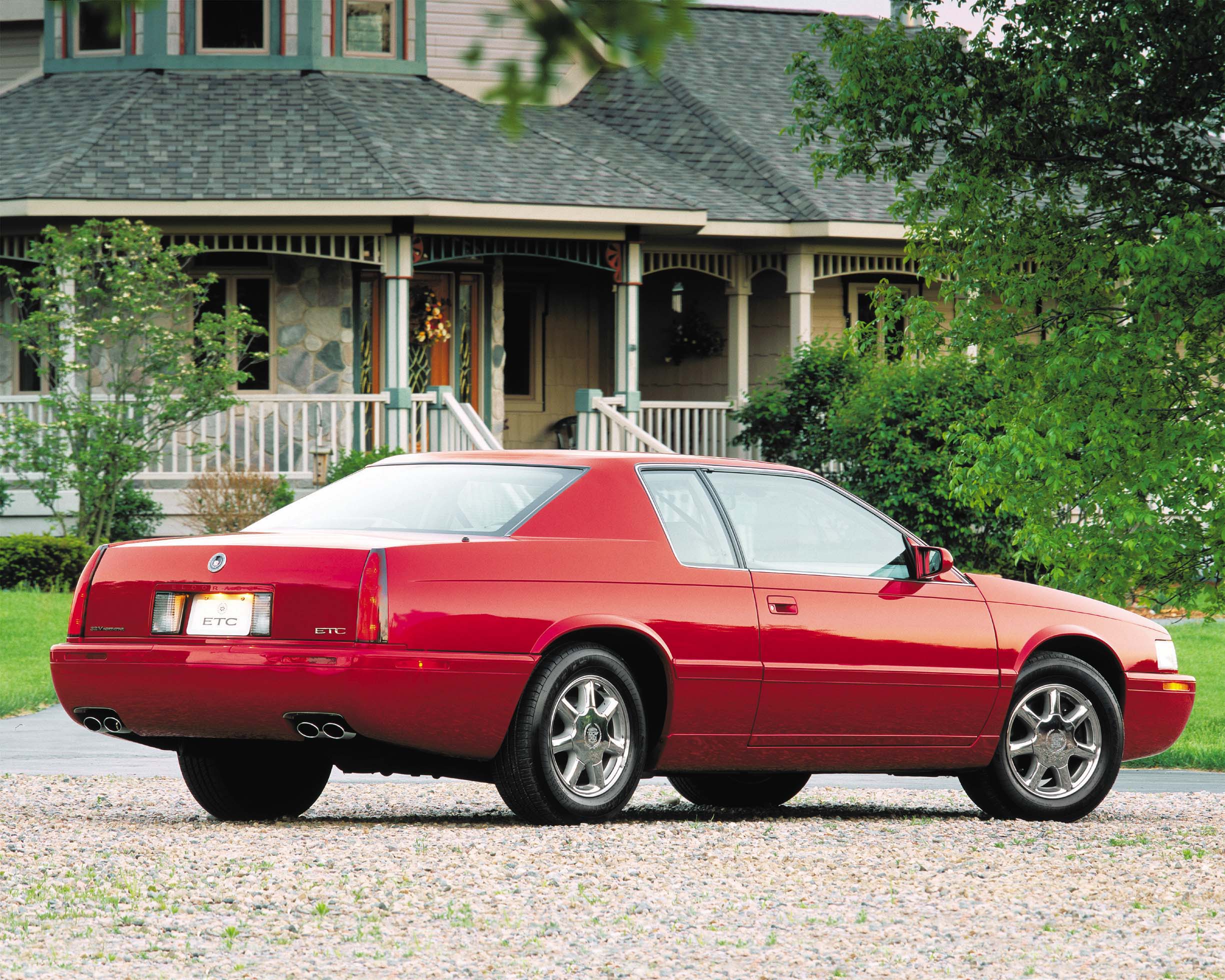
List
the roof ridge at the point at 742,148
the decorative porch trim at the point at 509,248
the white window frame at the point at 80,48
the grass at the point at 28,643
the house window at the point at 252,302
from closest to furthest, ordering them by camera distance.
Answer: the grass at the point at 28,643 < the decorative porch trim at the point at 509,248 < the house window at the point at 252,302 < the white window frame at the point at 80,48 < the roof ridge at the point at 742,148

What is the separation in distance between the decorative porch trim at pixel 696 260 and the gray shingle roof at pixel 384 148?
2.57ft

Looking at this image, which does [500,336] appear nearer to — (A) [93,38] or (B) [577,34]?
(A) [93,38]

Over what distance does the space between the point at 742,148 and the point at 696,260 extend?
2155mm

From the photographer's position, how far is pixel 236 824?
789 cm

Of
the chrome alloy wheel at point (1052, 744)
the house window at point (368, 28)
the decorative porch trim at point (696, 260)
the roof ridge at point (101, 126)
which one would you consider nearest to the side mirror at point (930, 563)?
the chrome alloy wheel at point (1052, 744)

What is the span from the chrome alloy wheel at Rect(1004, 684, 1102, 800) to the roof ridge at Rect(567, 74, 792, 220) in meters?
15.9

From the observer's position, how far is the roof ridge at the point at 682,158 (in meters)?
24.7

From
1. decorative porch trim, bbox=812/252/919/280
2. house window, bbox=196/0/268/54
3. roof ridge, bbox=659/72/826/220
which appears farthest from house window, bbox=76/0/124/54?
decorative porch trim, bbox=812/252/919/280

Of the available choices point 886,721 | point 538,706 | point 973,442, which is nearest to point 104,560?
point 538,706

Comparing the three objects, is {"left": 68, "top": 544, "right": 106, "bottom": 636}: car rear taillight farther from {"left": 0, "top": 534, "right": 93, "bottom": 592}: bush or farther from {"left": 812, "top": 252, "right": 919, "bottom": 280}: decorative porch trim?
{"left": 812, "top": 252, "right": 919, "bottom": 280}: decorative porch trim

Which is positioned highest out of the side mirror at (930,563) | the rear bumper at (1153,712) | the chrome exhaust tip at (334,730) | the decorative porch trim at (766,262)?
the decorative porch trim at (766,262)

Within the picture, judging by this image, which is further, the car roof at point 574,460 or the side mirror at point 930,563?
the side mirror at point 930,563

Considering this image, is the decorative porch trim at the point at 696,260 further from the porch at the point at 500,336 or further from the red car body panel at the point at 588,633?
the red car body panel at the point at 588,633

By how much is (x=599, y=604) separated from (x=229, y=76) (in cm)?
1790
